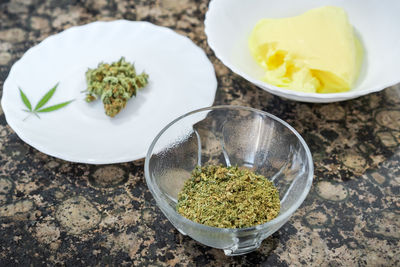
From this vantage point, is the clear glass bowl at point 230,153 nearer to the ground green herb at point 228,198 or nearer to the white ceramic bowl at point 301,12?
the ground green herb at point 228,198

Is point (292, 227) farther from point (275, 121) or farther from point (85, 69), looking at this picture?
point (85, 69)

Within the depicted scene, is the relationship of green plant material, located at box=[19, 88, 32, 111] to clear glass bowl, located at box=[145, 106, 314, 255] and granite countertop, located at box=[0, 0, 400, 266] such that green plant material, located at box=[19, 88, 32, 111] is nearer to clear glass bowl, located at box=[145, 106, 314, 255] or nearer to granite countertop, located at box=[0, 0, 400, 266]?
granite countertop, located at box=[0, 0, 400, 266]

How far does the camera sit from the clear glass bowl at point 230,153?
0.94 meters

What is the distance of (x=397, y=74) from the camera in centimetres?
121

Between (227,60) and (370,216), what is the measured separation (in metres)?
0.52

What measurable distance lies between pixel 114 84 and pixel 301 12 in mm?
658

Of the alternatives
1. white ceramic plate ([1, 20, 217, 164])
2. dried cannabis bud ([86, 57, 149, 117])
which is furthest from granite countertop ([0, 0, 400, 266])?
dried cannabis bud ([86, 57, 149, 117])

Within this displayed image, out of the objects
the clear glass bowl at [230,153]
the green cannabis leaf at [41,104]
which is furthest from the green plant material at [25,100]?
the clear glass bowl at [230,153]

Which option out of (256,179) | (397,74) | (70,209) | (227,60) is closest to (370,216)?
(256,179)

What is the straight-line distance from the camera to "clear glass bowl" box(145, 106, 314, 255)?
0.94 metres

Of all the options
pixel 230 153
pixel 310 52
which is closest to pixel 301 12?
pixel 310 52

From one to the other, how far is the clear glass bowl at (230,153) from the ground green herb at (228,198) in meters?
0.03

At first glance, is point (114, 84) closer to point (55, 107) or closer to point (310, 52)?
point (55, 107)

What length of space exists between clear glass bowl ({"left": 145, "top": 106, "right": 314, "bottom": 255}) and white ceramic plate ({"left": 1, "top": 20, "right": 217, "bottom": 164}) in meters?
0.12
